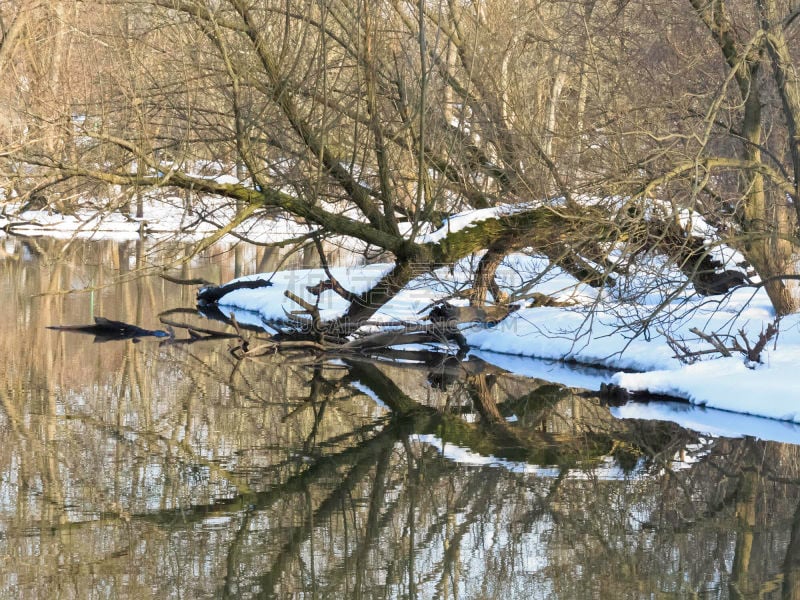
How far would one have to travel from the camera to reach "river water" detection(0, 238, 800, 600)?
652 cm

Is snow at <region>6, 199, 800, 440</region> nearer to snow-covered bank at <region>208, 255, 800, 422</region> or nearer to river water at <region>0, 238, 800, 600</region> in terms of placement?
snow-covered bank at <region>208, 255, 800, 422</region>

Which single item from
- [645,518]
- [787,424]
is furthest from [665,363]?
[645,518]

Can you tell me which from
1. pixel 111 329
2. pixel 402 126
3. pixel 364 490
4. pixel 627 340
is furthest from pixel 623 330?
pixel 111 329

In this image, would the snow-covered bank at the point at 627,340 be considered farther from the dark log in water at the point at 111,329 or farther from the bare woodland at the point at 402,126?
the dark log in water at the point at 111,329

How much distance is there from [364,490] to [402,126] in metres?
7.18

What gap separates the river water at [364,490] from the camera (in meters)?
6.52

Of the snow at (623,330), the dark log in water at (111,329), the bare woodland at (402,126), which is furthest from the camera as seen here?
the dark log in water at (111,329)

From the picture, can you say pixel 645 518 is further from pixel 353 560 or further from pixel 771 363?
pixel 771 363

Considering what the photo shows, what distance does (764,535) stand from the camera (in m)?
7.57

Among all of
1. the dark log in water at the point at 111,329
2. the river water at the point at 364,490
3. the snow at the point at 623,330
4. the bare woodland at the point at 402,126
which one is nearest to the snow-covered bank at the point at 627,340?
the snow at the point at 623,330

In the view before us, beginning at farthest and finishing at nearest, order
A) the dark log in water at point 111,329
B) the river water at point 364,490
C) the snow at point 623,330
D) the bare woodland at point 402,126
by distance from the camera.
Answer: the dark log in water at point 111,329 < the bare woodland at point 402,126 < the snow at point 623,330 < the river water at point 364,490

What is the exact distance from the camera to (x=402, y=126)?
14844mm

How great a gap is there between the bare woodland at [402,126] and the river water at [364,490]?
1732 millimetres

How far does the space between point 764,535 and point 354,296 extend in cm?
973
